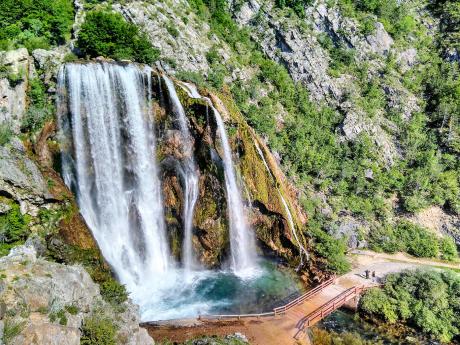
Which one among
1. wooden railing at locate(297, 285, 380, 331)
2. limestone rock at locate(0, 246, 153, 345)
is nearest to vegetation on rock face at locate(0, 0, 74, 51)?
limestone rock at locate(0, 246, 153, 345)

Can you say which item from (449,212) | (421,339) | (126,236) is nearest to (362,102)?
(449,212)

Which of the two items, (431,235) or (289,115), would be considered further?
(289,115)

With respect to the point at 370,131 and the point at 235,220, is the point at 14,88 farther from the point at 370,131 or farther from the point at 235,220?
the point at 370,131

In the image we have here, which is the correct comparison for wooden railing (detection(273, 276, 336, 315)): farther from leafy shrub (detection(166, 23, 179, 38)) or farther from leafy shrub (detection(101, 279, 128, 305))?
leafy shrub (detection(166, 23, 179, 38))

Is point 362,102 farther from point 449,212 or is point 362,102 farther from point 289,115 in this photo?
point 449,212

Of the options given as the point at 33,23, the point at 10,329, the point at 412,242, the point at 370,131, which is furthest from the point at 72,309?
the point at 370,131

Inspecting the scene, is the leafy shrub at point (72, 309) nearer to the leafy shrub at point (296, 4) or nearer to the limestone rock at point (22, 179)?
the limestone rock at point (22, 179)

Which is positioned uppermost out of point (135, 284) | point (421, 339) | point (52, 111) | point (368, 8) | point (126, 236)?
point (368, 8)
